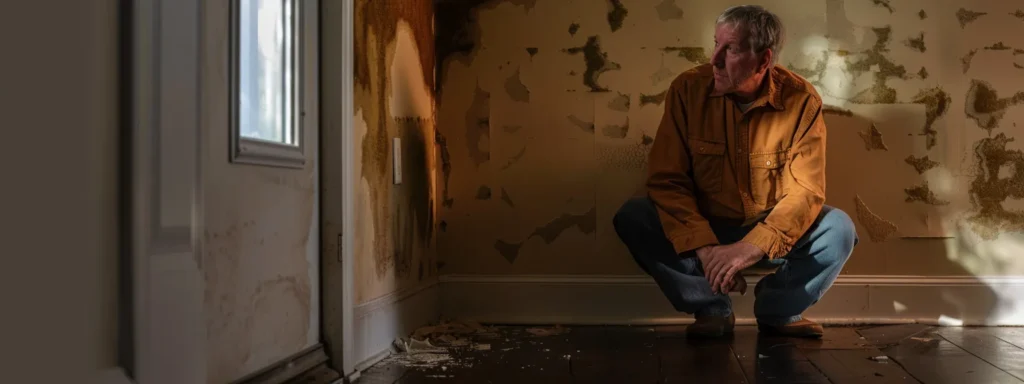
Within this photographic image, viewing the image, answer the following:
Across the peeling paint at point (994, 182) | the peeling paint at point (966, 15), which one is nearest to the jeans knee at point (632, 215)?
the peeling paint at point (994, 182)

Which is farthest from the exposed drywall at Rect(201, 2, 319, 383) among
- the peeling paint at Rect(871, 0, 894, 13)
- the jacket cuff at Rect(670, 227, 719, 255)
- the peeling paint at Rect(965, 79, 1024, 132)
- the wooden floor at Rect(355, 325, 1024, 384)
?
the peeling paint at Rect(965, 79, 1024, 132)

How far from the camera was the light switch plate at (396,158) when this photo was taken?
7.44ft

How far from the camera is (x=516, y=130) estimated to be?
2883 millimetres

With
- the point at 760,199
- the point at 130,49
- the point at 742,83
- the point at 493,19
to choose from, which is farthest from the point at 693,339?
the point at 130,49

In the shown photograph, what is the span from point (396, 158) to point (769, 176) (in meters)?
1.12

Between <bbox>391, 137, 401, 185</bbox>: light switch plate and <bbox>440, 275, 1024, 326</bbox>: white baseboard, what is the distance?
68cm

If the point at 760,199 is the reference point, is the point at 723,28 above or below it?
above

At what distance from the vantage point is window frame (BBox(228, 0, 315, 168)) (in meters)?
1.39

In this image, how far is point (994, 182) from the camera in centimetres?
279

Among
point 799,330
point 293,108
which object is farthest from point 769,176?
point 293,108

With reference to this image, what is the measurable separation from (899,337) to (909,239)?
48 cm

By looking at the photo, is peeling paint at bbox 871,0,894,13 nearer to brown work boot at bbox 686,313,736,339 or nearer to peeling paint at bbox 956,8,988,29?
peeling paint at bbox 956,8,988,29

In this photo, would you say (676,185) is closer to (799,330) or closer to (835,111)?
(799,330)

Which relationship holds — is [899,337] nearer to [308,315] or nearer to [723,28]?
[723,28]
